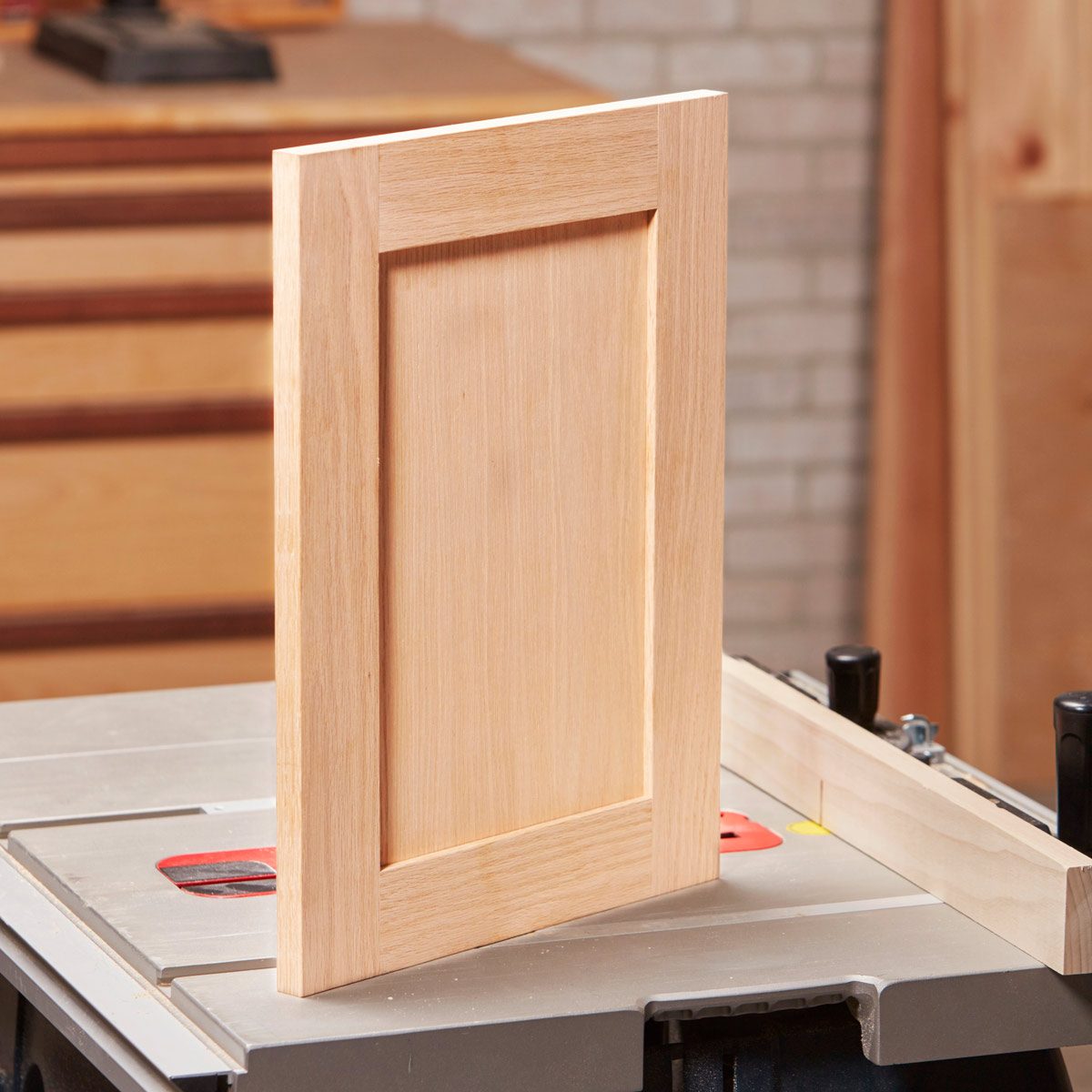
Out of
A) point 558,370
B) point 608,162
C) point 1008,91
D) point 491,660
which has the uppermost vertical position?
point 1008,91

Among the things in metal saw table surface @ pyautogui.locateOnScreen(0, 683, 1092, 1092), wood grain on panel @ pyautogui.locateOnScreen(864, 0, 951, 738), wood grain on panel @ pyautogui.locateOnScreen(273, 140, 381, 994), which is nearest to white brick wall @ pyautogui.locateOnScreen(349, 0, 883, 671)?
wood grain on panel @ pyautogui.locateOnScreen(864, 0, 951, 738)

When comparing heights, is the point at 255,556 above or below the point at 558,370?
below

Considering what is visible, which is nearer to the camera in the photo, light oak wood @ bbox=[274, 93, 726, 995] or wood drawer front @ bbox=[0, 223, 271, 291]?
light oak wood @ bbox=[274, 93, 726, 995]

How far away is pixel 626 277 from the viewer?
1.06 m

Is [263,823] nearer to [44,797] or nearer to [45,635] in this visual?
[44,797]

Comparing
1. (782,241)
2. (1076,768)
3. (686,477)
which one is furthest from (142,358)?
(1076,768)

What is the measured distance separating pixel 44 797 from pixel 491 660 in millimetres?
394

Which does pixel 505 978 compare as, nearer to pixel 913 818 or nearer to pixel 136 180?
pixel 913 818

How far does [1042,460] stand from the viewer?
10.5 ft

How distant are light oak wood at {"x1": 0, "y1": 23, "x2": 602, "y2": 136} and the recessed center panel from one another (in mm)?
1524

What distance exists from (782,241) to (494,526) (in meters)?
2.49

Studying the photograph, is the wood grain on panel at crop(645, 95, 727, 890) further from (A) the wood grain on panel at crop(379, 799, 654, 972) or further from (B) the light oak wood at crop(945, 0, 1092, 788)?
(B) the light oak wood at crop(945, 0, 1092, 788)

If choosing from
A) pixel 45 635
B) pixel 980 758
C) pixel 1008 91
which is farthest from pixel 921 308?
pixel 45 635

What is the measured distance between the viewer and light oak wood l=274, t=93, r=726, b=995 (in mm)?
936
